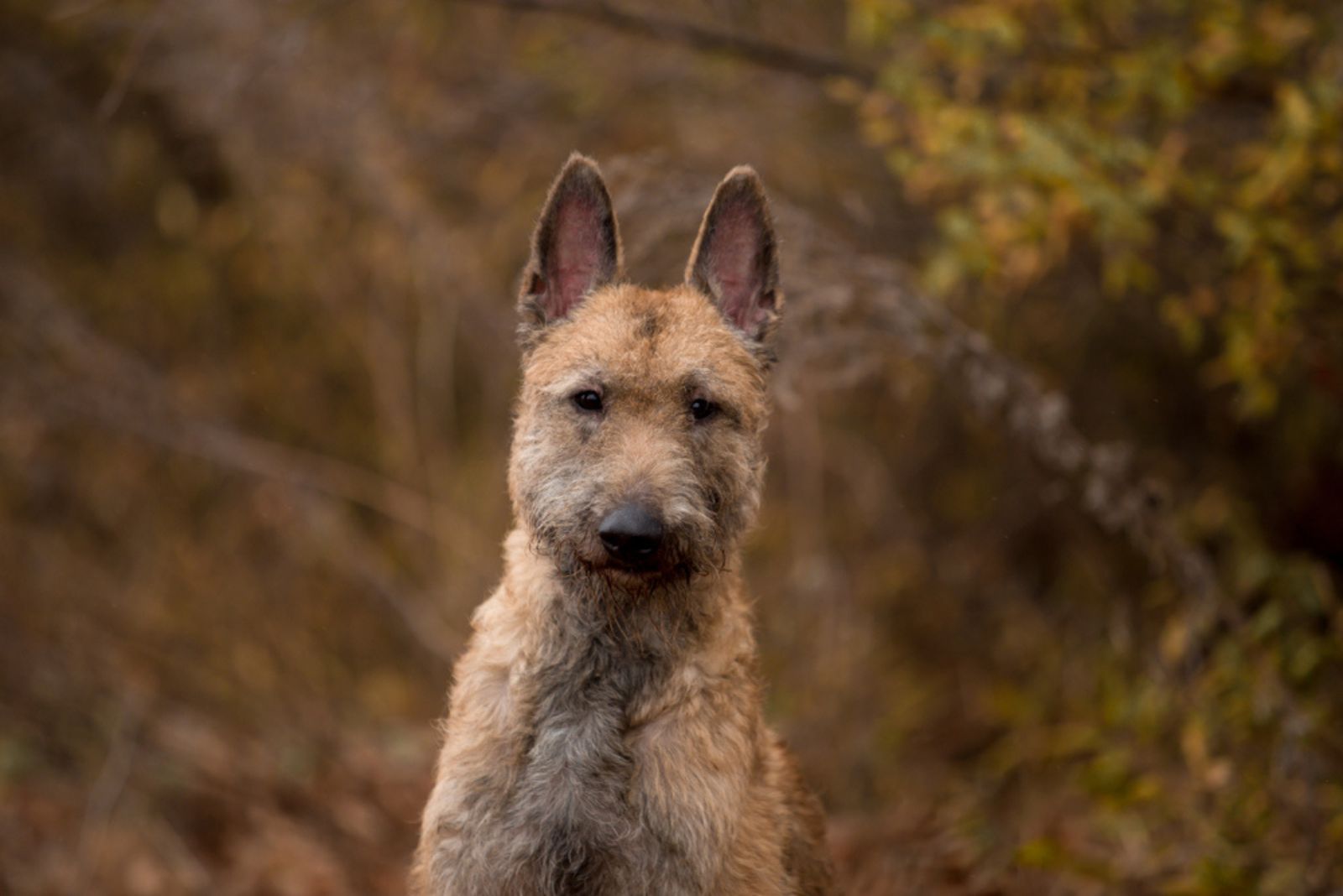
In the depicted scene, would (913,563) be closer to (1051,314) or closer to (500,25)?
(1051,314)

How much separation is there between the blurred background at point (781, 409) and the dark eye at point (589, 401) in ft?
5.38

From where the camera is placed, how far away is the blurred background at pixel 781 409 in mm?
6172

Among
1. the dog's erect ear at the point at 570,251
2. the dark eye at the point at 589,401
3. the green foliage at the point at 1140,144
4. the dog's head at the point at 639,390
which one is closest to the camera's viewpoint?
the dog's head at the point at 639,390

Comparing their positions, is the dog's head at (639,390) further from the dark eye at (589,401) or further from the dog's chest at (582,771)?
the dog's chest at (582,771)

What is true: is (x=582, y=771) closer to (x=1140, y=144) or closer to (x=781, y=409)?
(x=1140, y=144)

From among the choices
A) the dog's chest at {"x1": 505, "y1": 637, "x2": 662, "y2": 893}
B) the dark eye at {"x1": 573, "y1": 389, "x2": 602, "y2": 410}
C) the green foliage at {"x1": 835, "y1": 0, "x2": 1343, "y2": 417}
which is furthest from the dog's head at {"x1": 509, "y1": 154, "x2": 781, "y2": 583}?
the green foliage at {"x1": 835, "y1": 0, "x2": 1343, "y2": 417}

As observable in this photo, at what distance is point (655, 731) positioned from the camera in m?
4.04

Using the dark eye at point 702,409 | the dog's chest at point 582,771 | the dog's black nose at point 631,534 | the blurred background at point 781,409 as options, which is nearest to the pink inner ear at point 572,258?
the dark eye at point 702,409

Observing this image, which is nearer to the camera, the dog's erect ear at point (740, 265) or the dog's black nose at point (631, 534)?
the dog's black nose at point (631, 534)

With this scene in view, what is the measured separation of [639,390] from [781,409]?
4.77 meters

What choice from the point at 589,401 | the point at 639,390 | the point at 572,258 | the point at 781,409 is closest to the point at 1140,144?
the point at 572,258

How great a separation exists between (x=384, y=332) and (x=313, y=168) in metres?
1.31

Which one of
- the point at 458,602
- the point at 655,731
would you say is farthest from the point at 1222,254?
the point at 458,602

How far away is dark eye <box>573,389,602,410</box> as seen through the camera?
4.25 meters
